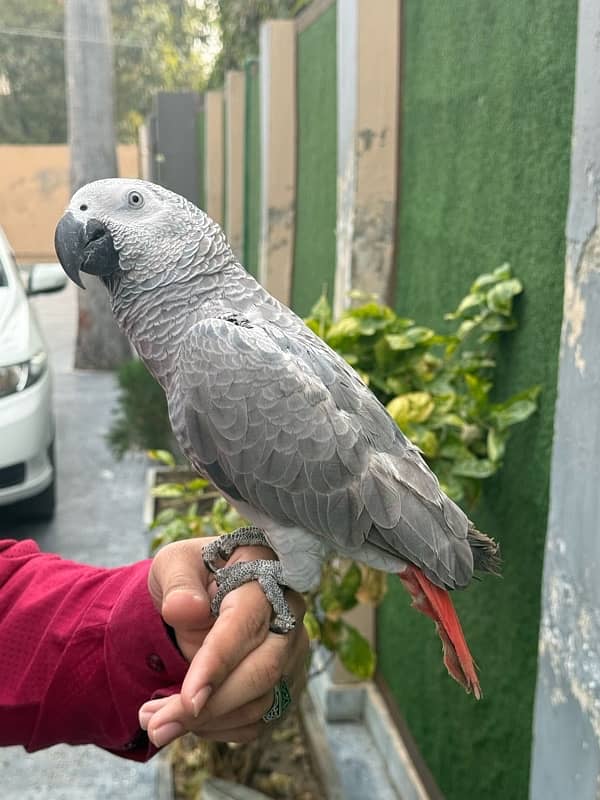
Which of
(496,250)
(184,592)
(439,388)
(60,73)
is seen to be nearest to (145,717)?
(184,592)

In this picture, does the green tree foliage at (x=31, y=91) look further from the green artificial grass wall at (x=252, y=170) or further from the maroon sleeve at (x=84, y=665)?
the maroon sleeve at (x=84, y=665)

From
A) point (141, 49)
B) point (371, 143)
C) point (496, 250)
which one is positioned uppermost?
point (141, 49)

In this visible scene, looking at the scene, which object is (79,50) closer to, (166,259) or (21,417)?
(21,417)

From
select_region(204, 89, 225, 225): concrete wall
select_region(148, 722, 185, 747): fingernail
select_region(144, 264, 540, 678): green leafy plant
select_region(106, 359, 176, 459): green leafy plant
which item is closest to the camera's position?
select_region(148, 722, 185, 747): fingernail

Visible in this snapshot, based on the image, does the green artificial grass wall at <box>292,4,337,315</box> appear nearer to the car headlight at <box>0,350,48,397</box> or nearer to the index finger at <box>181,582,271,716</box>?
the car headlight at <box>0,350,48,397</box>

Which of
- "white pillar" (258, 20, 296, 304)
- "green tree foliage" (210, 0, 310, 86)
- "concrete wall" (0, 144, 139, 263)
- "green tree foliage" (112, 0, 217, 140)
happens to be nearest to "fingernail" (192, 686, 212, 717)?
"white pillar" (258, 20, 296, 304)

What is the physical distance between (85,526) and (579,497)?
296 centimetres

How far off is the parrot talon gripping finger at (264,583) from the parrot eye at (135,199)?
0.51 meters

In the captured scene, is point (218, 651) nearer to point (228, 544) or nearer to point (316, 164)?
point (228, 544)

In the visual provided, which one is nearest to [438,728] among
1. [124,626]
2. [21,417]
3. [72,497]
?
[124,626]

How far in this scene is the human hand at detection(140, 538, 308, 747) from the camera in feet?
2.99

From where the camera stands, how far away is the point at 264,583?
112 centimetres

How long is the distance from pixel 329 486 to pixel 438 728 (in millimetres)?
1292

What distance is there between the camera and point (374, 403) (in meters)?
1.17
